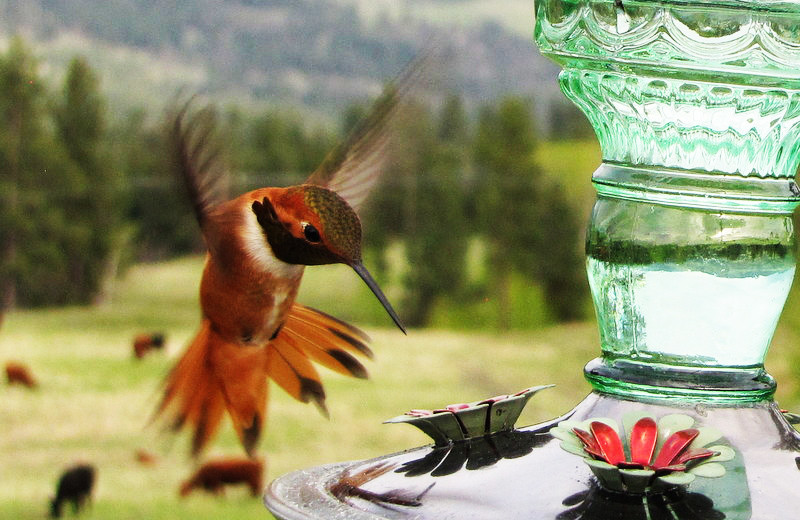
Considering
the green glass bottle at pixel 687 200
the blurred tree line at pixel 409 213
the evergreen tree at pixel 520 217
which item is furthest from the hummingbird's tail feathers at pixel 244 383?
the evergreen tree at pixel 520 217

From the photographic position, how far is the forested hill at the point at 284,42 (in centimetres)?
362

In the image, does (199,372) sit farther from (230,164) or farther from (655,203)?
(655,203)

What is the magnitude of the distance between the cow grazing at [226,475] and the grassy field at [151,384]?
0.06m

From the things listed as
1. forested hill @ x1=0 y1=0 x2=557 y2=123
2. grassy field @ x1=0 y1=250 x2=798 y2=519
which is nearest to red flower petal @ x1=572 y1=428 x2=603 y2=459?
forested hill @ x1=0 y1=0 x2=557 y2=123

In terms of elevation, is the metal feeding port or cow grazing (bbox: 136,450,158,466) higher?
the metal feeding port

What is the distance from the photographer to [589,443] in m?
0.63

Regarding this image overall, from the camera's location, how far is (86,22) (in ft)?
16.0

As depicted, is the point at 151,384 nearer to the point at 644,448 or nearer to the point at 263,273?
the point at 263,273

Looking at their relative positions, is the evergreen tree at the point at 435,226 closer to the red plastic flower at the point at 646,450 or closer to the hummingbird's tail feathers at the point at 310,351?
the hummingbird's tail feathers at the point at 310,351

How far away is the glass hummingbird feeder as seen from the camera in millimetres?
613

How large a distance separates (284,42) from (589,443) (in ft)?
13.4

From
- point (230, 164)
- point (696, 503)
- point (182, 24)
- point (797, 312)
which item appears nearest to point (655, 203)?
point (696, 503)

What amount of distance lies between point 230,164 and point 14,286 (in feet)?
12.1

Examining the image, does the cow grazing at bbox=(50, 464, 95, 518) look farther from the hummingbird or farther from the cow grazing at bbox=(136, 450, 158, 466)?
the hummingbird
